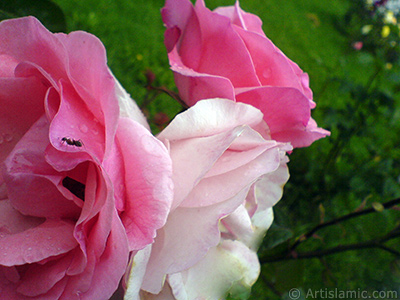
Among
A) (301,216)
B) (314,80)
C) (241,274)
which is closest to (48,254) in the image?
(241,274)

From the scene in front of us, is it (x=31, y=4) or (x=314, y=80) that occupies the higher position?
(x=31, y=4)

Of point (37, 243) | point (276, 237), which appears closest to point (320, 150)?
point (276, 237)

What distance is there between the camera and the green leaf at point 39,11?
17.1 inches

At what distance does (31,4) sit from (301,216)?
4.91ft

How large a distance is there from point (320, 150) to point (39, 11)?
1860mm

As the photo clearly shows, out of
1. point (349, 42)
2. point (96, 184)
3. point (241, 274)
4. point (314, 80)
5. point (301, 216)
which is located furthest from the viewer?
point (349, 42)

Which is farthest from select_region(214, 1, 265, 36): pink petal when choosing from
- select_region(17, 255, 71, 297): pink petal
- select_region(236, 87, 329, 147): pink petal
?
select_region(17, 255, 71, 297): pink petal

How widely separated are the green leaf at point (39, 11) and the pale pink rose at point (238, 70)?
5.2 inches

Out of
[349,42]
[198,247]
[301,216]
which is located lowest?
[349,42]

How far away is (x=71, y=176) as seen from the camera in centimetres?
31

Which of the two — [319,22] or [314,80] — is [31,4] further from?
[319,22]

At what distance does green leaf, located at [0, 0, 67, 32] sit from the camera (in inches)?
17.1

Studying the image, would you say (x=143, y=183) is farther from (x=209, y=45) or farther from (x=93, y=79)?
(x=209, y=45)

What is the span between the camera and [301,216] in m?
1.69
